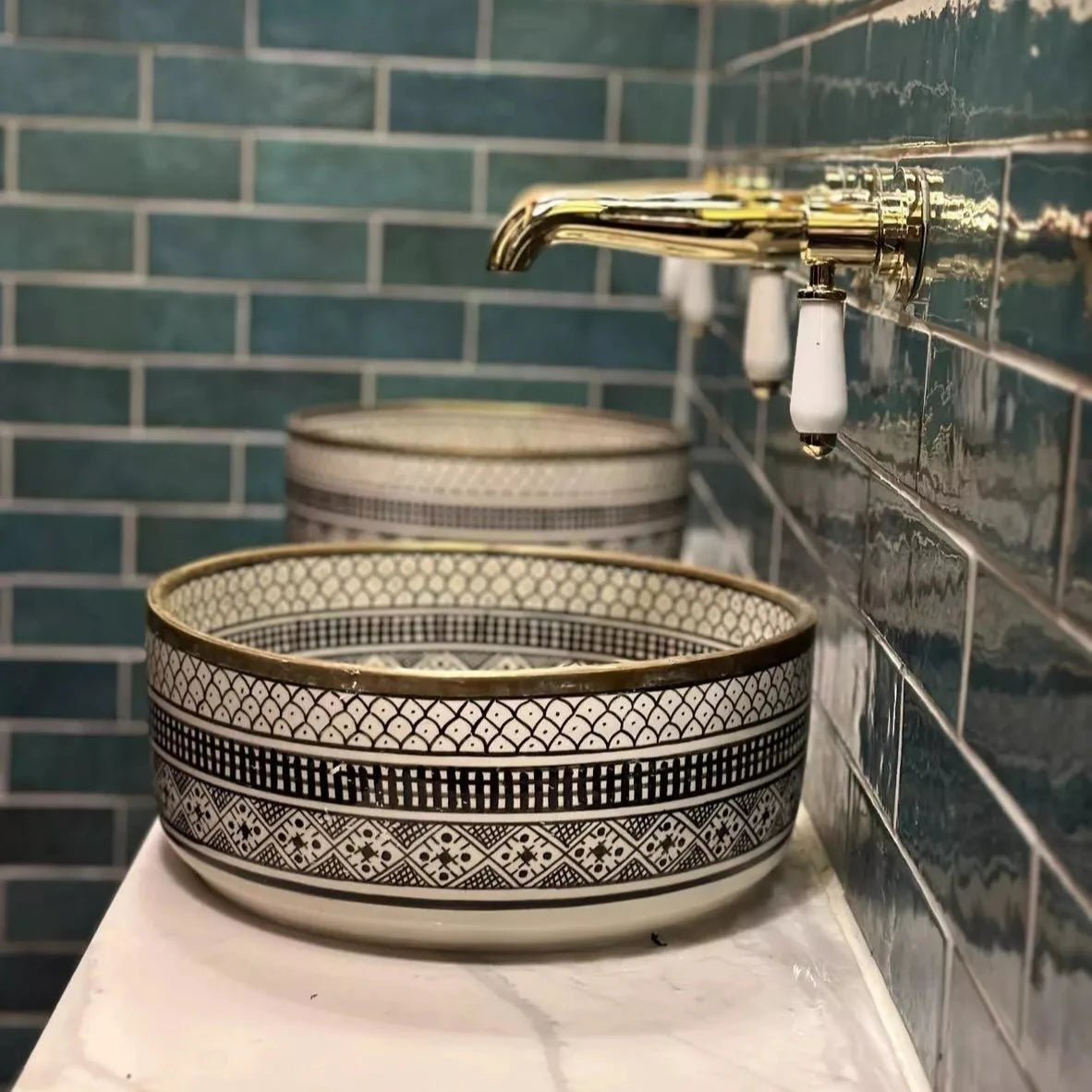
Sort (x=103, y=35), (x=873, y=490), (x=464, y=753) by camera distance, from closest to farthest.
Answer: (x=464, y=753), (x=873, y=490), (x=103, y=35)

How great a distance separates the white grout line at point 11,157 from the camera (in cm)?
177

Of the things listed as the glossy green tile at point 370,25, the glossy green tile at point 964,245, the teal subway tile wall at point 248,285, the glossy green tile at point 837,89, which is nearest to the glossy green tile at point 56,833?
the teal subway tile wall at point 248,285

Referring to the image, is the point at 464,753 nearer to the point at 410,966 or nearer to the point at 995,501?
the point at 410,966

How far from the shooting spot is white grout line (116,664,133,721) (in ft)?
6.25

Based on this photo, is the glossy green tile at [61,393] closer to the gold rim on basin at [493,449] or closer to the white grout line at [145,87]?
the white grout line at [145,87]

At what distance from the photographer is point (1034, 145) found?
1.88 ft

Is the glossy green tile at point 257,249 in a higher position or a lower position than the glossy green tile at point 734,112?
lower

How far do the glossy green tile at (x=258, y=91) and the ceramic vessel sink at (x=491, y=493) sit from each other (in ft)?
1.88

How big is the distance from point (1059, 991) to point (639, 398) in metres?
1.36

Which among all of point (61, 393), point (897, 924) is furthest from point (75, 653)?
point (897, 924)

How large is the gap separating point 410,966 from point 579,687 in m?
0.15

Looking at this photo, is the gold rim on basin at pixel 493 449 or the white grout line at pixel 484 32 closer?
the gold rim on basin at pixel 493 449

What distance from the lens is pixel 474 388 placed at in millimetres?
1852

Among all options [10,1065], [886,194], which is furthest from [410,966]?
[10,1065]
